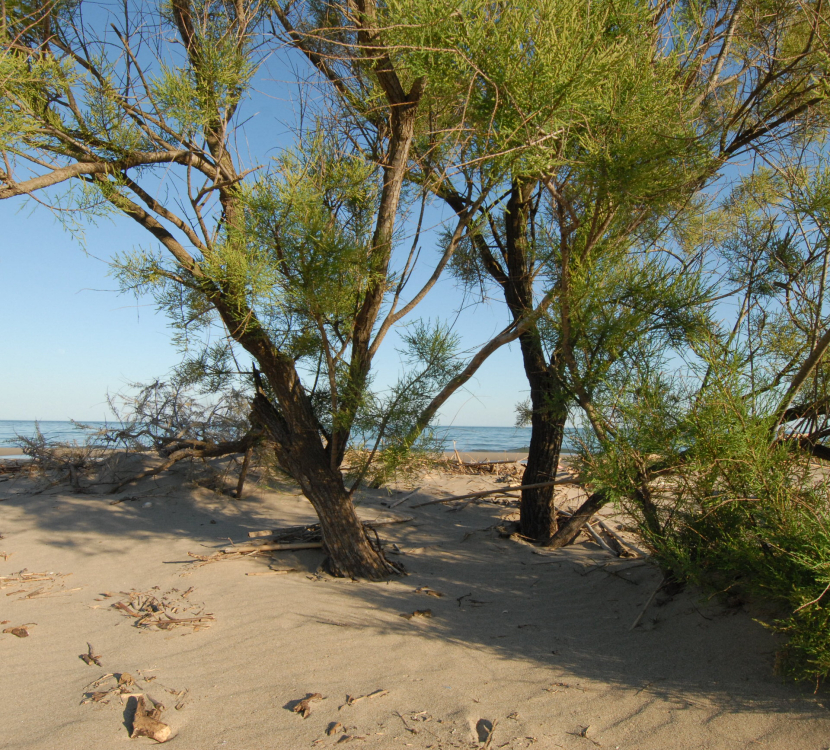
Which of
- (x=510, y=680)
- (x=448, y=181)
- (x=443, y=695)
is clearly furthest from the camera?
(x=448, y=181)

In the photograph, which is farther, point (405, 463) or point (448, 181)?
point (448, 181)

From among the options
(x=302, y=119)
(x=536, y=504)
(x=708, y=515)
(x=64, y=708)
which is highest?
(x=302, y=119)

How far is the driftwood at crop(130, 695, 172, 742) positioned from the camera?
7.68ft

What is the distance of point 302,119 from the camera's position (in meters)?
4.35

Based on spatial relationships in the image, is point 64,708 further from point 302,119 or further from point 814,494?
point 302,119

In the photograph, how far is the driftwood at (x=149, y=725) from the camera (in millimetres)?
2342

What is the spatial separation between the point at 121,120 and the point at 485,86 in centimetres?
246

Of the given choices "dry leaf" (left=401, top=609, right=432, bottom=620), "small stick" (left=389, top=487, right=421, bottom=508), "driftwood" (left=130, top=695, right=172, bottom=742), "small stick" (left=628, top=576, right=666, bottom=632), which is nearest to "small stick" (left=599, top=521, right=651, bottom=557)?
"small stick" (left=628, top=576, right=666, bottom=632)

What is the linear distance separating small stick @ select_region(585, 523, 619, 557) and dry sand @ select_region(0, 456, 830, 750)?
36 cm

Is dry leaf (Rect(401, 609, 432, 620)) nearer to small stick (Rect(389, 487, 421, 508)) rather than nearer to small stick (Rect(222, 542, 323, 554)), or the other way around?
small stick (Rect(222, 542, 323, 554))

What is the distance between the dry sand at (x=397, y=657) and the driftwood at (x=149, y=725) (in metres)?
0.06

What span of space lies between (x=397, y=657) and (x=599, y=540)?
3.50 metres

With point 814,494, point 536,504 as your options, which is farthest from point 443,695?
point 536,504

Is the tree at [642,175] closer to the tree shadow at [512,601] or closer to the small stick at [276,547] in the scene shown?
the tree shadow at [512,601]
